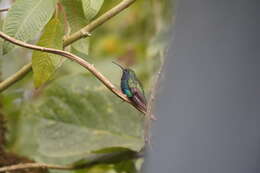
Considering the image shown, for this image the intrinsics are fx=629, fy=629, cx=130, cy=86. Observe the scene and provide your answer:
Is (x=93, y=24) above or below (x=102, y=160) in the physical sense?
above

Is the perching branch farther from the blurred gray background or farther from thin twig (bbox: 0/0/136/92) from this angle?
the blurred gray background

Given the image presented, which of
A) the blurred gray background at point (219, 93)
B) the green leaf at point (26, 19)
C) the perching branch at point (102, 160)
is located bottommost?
the perching branch at point (102, 160)

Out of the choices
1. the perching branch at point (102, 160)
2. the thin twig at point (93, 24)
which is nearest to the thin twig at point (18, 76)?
the thin twig at point (93, 24)

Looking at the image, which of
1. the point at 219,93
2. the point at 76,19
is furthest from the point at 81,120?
the point at 219,93

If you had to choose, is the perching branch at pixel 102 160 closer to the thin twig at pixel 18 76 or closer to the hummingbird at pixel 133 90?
the thin twig at pixel 18 76

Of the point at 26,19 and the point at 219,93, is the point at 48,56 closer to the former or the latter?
the point at 26,19
